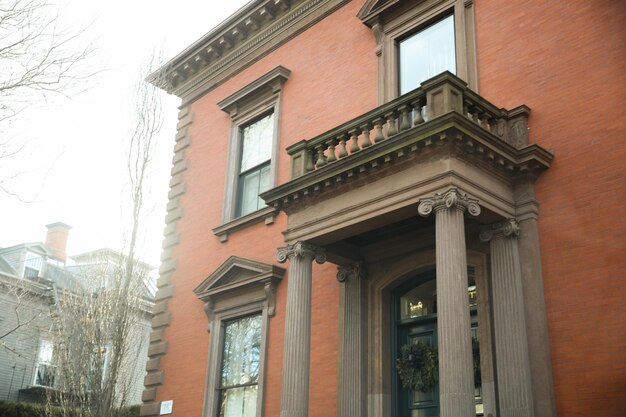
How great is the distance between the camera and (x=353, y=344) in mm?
11031

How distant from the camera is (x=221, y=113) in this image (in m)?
16.6

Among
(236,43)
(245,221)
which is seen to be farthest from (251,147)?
(236,43)

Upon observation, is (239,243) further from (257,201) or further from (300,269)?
(300,269)

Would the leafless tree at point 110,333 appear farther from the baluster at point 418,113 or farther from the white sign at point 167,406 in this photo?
the baluster at point 418,113

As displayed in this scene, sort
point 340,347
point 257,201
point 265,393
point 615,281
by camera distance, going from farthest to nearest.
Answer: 1. point 257,201
2. point 265,393
3. point 340,347
4. point 615,281

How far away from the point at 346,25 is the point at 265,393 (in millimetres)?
7520

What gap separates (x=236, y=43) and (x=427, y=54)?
611 centimetres

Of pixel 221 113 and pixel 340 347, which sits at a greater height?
pixel 221 113

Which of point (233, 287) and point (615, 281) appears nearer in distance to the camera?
point (615, 281)

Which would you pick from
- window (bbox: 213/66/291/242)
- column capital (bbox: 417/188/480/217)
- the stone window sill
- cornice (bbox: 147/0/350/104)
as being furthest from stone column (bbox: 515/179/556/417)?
cornice (bbox: 147/0/350/104)

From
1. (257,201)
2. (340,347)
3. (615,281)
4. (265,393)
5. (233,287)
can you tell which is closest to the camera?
(615,281)

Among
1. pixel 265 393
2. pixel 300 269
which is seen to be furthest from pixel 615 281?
pixel 265 393

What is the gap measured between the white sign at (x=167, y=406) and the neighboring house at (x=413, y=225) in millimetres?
131

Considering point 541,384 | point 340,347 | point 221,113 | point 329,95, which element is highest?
point 221,113
